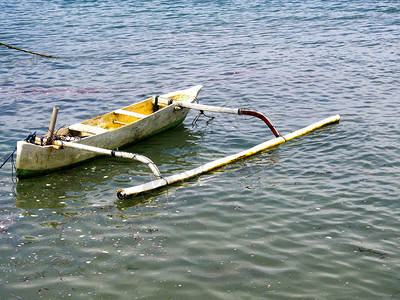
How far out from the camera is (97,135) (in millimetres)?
11422

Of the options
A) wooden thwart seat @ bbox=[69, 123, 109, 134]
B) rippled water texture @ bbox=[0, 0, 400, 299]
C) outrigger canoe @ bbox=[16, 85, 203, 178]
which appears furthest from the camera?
wooden thwart seat @ bbox=[69, 123, 109, 134]

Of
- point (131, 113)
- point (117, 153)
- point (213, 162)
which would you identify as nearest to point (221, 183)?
point (213, 162)

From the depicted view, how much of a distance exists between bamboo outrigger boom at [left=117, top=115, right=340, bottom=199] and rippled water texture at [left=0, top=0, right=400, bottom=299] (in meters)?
0.17

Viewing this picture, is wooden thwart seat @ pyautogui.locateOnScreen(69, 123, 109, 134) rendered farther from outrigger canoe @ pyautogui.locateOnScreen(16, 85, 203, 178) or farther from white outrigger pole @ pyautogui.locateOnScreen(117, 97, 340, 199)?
white outrigger pole @ pyautogui.locateOnScreen(117, 97, 340, 199)

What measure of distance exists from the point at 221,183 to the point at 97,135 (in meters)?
2.96

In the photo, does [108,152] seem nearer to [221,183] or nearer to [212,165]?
[212,165]

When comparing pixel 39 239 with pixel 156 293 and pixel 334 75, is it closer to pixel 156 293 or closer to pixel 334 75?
pixel 156 293

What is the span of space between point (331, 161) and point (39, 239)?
6285 millimetres

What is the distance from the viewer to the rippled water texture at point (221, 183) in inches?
300

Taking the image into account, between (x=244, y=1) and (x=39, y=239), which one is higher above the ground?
(x=244, y=1)

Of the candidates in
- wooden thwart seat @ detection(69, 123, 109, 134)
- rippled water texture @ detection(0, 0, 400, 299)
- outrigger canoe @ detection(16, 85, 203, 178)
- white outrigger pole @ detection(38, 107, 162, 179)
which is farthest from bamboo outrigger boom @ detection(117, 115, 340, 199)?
wooden thwart seat @ detection(69, 123, 109, 134)

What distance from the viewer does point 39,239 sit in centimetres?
862

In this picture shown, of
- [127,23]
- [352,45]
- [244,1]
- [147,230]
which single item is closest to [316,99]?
[352,45]

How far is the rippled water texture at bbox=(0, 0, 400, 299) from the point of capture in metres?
7.62
